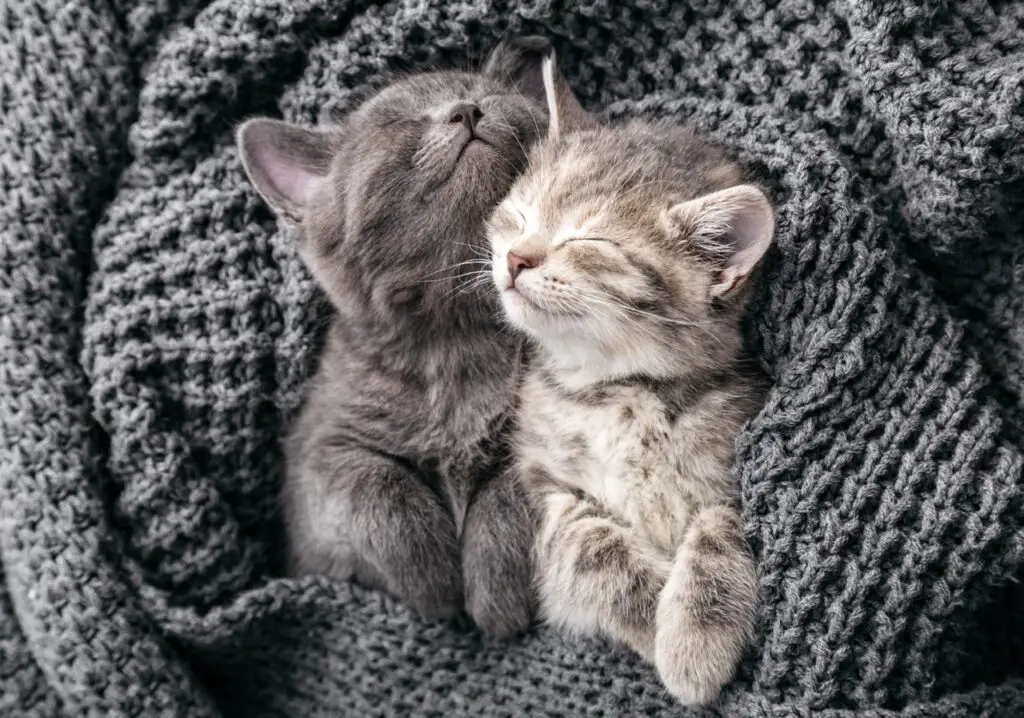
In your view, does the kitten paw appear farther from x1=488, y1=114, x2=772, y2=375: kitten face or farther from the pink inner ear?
the pink inner ear

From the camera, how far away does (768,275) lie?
1.10 metres

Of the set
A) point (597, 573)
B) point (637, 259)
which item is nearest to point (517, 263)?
point (637, 259)

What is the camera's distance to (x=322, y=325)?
1396 mm

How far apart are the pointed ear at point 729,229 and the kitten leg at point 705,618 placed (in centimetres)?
34

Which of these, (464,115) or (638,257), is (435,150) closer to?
(464,115)

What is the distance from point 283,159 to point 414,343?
35 centimetres

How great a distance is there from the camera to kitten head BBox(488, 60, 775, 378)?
105 centimetres

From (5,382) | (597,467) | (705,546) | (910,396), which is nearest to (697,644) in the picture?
(705,546)

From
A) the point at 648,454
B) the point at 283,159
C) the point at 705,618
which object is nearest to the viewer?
the point at 705,618

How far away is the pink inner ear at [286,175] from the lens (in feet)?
4.25

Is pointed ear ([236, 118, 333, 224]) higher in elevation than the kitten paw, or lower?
higher

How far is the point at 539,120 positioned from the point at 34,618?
1083mm

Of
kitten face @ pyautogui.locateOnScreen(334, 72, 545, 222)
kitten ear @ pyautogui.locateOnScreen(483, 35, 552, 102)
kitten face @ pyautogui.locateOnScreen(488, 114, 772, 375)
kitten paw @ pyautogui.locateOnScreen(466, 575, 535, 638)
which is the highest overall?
kitten ear @ pyautogui.locateOnScreen(483, 35, 552, 102)

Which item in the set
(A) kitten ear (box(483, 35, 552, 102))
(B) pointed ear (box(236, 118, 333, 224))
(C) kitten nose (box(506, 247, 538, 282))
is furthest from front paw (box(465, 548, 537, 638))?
(A) kitten ear (box(483, 35, 552, 102))
